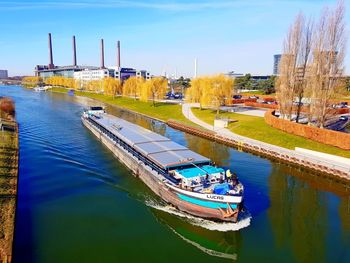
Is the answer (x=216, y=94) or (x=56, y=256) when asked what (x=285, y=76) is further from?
(x=56, y=256)

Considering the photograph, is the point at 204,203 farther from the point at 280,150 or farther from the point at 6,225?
the point at 280,150

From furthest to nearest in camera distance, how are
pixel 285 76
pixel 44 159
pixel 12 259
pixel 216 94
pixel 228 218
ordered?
pixel 216 94, pixel 285 76, pixel 44 159, pixel 228 218, pixel 12 259

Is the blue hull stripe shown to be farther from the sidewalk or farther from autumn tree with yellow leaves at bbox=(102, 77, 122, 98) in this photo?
autumn tree with yellow leaves at bbox=(102, 77, 122, 98)

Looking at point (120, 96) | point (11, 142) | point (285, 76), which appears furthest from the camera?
point (120, 96)

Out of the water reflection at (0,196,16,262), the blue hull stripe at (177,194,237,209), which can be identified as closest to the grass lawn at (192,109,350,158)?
the blue hull stripe at (177,194,237,209)

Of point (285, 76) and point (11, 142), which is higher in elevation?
point (285, 76)

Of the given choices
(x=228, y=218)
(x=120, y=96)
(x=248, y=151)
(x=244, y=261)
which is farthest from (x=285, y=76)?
(x=120, y=96)
